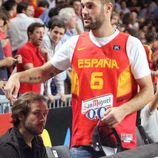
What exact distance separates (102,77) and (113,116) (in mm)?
414

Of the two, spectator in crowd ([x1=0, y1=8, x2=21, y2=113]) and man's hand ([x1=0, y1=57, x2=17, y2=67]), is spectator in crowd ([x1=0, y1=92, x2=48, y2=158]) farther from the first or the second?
man's hand ([x1=0, y1=57, x2=17, y2=67])

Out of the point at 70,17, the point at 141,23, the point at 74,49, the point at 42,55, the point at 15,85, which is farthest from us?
the point at 141,23

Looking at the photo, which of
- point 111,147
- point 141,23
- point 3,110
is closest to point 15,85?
point 111,147

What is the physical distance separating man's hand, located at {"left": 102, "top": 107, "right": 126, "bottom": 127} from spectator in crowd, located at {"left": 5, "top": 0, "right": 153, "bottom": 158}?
0.20 metres

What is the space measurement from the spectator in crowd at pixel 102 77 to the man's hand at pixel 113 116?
0.66 feet

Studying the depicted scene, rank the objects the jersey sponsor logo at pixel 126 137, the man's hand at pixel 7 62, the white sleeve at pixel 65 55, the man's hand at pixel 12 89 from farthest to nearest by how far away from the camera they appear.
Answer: the man's hand at pixel 7 62
the white sleeve at pixel 65 55
the jersey sponsor logo at pixel 126 137
the man's hand at pixel 12 89

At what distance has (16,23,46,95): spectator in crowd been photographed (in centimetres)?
707

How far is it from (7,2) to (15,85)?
598 cm

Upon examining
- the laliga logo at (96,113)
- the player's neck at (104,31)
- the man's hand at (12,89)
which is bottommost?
the laliga logo at (96,113)

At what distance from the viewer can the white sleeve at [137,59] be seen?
369 cm

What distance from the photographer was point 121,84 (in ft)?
12.3

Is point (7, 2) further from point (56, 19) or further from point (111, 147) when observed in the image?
point (111, 147)

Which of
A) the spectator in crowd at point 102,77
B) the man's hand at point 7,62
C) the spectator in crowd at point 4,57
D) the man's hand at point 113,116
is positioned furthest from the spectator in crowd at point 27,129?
the man's hand at point 7,62

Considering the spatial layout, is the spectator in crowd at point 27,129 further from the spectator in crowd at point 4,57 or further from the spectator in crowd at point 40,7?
the spectator in crowd at point 40,7
